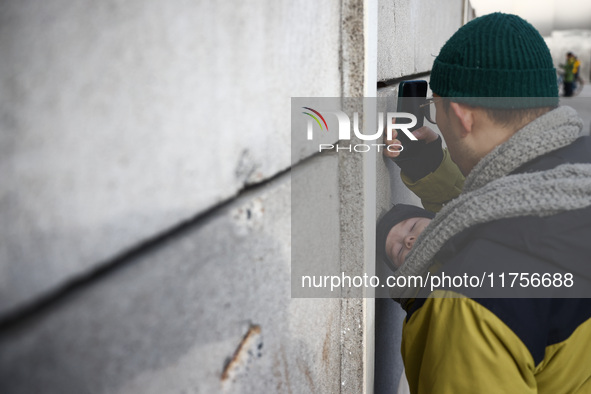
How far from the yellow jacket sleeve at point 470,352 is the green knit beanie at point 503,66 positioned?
2.88 feet

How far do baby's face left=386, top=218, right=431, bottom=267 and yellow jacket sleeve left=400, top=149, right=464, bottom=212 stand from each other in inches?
22.8

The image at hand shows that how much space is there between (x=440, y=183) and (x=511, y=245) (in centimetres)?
147

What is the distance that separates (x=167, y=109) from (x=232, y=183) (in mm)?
234

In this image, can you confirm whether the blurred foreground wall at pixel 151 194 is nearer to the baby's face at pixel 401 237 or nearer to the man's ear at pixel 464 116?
the man's ear at pixel 464 116

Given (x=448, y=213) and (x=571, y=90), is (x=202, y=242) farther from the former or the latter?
(x=571, y=90)

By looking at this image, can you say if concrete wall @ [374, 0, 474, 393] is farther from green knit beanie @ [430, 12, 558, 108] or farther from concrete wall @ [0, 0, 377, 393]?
concrete wall @ [0, 0, 377, 393]

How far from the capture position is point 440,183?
2.85m

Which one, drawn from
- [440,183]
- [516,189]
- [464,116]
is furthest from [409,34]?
[516,189]

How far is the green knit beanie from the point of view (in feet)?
6.01

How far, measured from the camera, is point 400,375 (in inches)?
116

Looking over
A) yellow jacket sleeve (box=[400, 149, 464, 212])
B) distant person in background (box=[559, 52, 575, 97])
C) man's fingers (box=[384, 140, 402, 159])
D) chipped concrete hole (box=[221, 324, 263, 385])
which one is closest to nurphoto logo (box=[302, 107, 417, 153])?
man's fingers (box=[384, 140, 402, 159])

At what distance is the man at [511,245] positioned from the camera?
1.34 metres

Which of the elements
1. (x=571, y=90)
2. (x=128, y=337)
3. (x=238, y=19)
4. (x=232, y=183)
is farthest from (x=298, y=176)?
(x=571, y=90)

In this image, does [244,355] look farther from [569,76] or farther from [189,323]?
[569,76]
